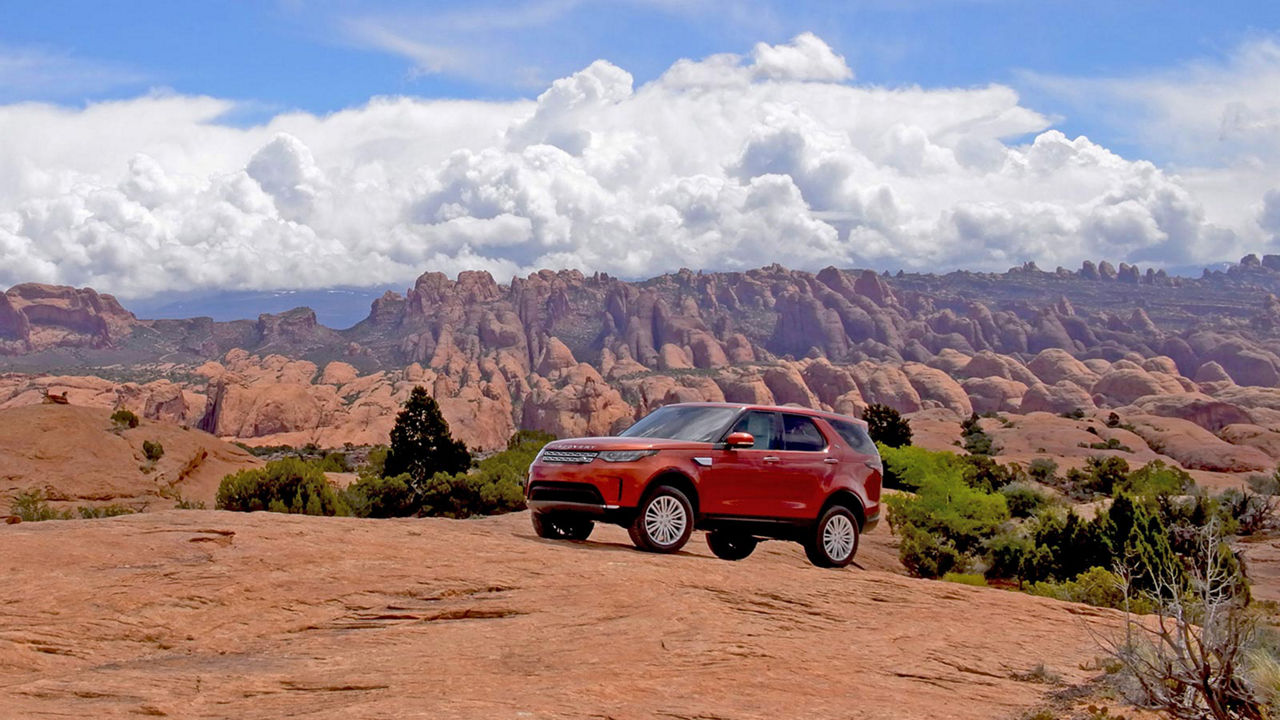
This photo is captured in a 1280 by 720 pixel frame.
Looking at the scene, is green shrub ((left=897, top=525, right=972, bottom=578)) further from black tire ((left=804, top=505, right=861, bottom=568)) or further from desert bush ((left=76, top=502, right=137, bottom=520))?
desert bush ((left=76, top=502, right=137, bottom=520))

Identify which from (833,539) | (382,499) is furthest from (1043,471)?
(833,539)

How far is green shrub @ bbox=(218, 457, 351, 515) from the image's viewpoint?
2175 centimetres

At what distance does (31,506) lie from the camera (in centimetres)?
2455

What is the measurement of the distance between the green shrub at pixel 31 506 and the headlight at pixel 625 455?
42.3 feet

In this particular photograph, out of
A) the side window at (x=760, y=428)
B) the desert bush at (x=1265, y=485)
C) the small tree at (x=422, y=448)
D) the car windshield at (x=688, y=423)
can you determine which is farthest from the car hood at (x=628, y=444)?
the desert bush at (x=1265, y=485)

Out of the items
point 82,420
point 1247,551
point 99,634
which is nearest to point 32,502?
point 82,420

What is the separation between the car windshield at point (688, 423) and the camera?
13.0 metres

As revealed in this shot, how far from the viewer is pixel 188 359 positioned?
613 feet

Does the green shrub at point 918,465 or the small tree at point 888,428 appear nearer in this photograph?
the green shrub at point 918,465

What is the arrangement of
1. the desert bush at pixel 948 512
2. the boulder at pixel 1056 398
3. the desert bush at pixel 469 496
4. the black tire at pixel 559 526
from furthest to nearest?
1. the boulder at pixel 1056 398
2. the desert bush at pixel 469 496
3. the desert bush at pixel 948 512
4. the black tire at pixel 559 526

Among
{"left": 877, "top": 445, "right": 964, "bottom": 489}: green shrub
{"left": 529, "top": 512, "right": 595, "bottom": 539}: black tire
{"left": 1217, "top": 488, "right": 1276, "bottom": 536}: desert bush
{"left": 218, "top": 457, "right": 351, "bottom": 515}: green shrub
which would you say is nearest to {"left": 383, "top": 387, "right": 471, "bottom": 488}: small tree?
{"left": 218, "top": 457, "right": 351, "bottom": 515}: green shrub

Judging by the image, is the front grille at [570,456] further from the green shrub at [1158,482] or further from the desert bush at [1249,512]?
the green shrub at [1158,482]

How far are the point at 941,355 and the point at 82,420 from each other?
151574 mm

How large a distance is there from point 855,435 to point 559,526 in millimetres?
4300
